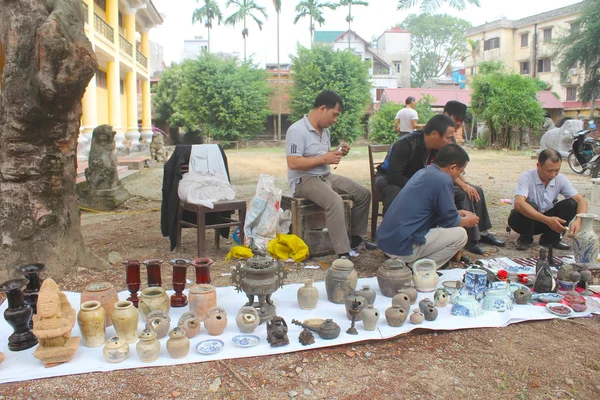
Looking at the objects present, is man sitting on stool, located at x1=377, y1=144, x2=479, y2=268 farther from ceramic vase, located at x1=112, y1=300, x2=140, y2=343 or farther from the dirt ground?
ceramic vase, located at x1=112, y1=300, x2=140, y2=343

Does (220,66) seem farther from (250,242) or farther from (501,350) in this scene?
(501,350)

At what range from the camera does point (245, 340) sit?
273 centimetres

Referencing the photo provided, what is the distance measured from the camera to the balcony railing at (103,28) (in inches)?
555

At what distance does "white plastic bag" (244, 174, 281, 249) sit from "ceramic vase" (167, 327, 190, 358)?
207 centimetres

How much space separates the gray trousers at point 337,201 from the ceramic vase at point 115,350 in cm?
213

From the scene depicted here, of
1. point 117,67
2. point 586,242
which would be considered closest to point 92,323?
point 586,242

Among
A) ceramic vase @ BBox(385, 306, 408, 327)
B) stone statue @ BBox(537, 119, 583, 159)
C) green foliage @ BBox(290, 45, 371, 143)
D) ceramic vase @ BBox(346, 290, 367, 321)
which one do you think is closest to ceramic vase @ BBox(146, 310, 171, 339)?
ceramic vase @ BBox(346, 290, 367, 321)

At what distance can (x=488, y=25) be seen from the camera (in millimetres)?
36250

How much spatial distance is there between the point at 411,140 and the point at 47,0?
3.25 metres

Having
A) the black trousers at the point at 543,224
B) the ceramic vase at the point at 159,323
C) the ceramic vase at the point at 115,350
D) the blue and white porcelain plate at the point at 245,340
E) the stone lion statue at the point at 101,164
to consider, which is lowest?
the blue and white porcelain plate at the point at 245,340

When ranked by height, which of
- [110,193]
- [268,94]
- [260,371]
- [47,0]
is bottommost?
[260,371]

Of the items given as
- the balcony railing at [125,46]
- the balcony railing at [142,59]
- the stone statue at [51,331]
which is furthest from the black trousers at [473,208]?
the balcony railing at [142,59]

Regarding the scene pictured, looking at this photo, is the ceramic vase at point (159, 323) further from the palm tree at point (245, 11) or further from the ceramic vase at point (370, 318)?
the palm tree at point (245, 11)

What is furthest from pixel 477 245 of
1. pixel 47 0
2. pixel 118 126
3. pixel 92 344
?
pixel 118 126
